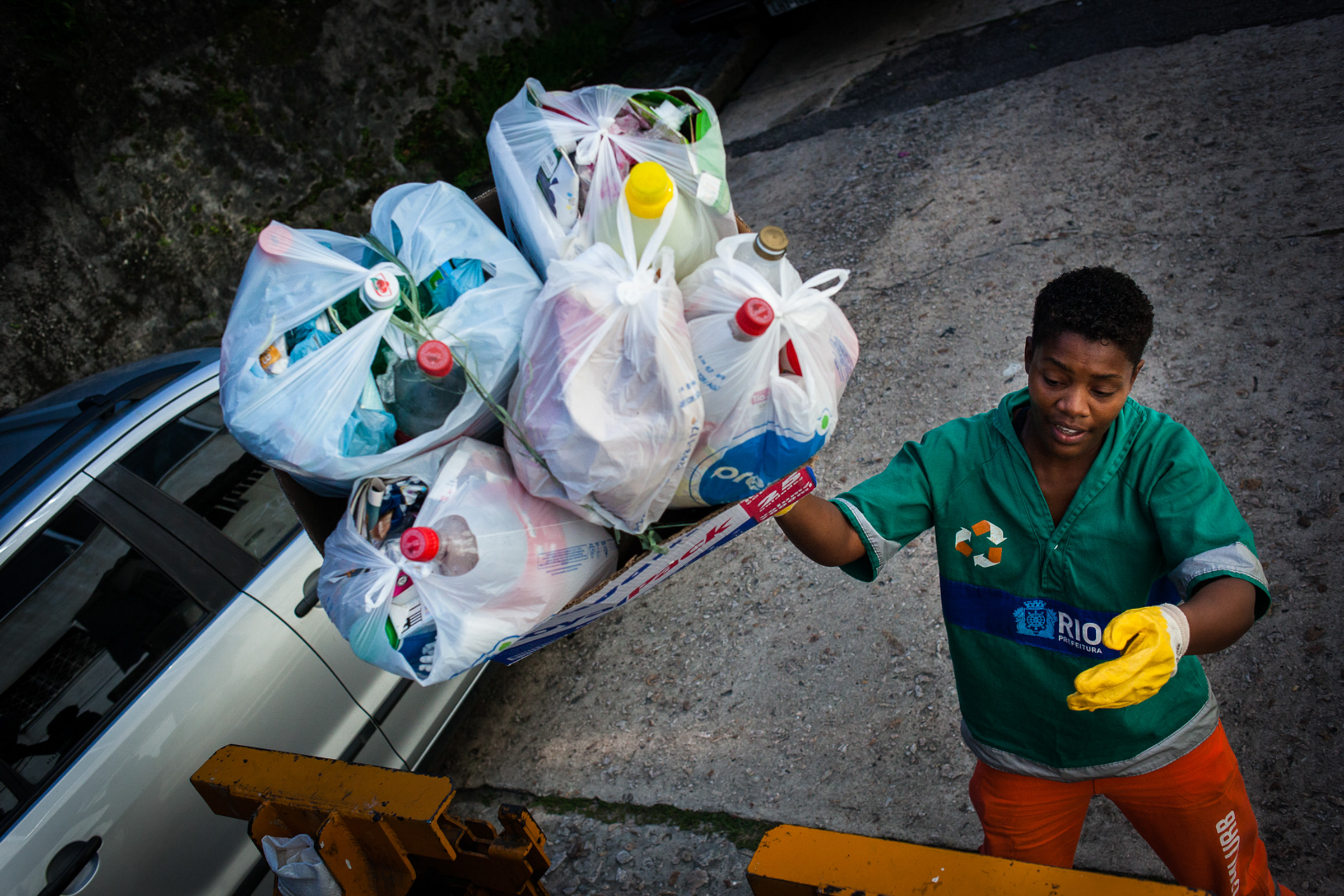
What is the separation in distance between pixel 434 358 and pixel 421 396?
0.66 ft

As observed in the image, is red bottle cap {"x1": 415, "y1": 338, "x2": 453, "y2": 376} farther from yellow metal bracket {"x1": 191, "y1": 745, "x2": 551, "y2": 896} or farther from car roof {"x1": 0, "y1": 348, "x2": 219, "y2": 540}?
car roof {"x1": 0, "y1": 348, "x2": 219, "y2": 540}

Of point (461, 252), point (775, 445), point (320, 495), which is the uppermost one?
point (461, 252)

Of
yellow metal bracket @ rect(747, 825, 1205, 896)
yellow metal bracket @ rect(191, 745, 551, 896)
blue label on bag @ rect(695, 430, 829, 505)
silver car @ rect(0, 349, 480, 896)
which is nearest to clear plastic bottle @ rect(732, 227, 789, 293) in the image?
blue label on bag @ rect(695, 430, 829, 505)

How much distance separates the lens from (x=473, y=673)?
2.93m

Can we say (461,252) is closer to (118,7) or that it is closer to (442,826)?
(442,826)

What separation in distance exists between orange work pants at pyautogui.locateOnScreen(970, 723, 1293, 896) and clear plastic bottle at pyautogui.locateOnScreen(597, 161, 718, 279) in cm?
118

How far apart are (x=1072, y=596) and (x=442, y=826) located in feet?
4.37

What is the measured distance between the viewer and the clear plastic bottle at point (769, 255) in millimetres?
1515

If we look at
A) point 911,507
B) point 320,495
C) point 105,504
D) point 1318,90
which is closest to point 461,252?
point 320,495

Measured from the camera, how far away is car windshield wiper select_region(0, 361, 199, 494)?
2373 millimetres

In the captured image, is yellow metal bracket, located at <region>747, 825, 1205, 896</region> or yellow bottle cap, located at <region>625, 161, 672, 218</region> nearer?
yellow metal bracket, located at <region>747, 825, 1205, 896</region>

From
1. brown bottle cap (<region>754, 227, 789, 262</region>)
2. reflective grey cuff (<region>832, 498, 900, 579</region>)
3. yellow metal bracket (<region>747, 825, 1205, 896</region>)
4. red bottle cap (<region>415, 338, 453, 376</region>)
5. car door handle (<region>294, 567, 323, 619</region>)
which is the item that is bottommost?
yellow metal bracket (<region>747, 825, 1205, 896</region>)

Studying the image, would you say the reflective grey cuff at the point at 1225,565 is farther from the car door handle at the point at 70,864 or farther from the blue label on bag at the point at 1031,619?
the car door handle at the point at 70,864

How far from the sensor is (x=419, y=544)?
1379 mm
